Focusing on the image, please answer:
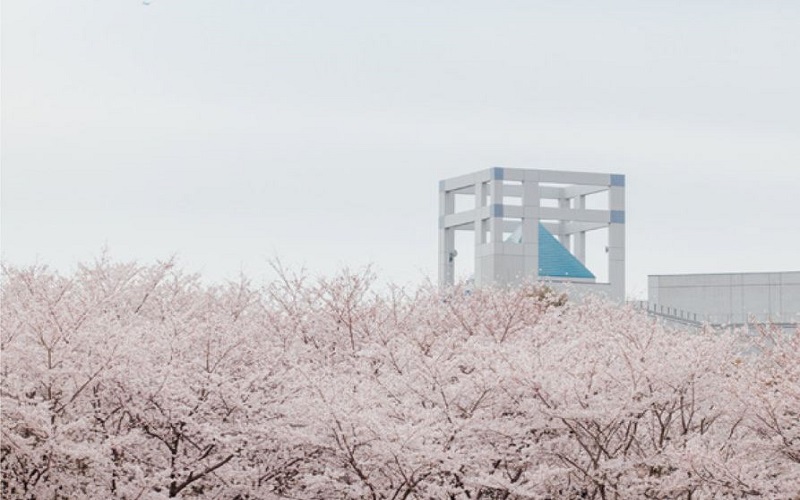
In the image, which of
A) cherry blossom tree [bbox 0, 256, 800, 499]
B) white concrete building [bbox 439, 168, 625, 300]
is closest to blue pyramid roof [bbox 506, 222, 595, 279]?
white concrete building [bbox 439, 168, 625, 300]

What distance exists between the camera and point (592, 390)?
15.0 metres

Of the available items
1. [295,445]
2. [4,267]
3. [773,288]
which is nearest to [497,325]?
[295,445]

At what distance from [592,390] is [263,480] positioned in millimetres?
3480

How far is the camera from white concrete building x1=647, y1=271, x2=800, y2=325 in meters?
55.8

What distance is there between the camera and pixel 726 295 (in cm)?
5688

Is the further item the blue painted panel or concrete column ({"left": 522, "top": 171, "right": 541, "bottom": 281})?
the blue painted panel

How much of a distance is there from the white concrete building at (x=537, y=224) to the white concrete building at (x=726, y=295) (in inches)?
291

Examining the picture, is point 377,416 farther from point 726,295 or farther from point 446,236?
point 446,236

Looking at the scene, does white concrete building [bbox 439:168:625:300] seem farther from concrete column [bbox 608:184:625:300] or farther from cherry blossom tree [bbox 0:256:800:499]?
cherry blossom tree [bbox 0:256:800:499]

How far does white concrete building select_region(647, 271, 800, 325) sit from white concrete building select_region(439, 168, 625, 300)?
24.2 feet

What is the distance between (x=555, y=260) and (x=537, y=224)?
2045 mm

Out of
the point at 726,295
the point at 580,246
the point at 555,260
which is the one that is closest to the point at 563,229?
the point at 580,246

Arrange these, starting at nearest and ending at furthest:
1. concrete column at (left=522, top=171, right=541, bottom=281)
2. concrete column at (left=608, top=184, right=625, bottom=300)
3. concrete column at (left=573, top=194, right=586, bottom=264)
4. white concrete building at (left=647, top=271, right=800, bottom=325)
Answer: white concrete building at (left=647, top=271, right=800, bottom=325)
concrete column at (left=522, top=171, right=541, bottom=281)
concrete column at (left=608, top=184, right=625, bottom=300)
concrete column at (left=573, top=194, right=586, bottom=264)

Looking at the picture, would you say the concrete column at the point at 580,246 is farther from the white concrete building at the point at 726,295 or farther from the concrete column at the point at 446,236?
the white concrete building at the point at 726,295
